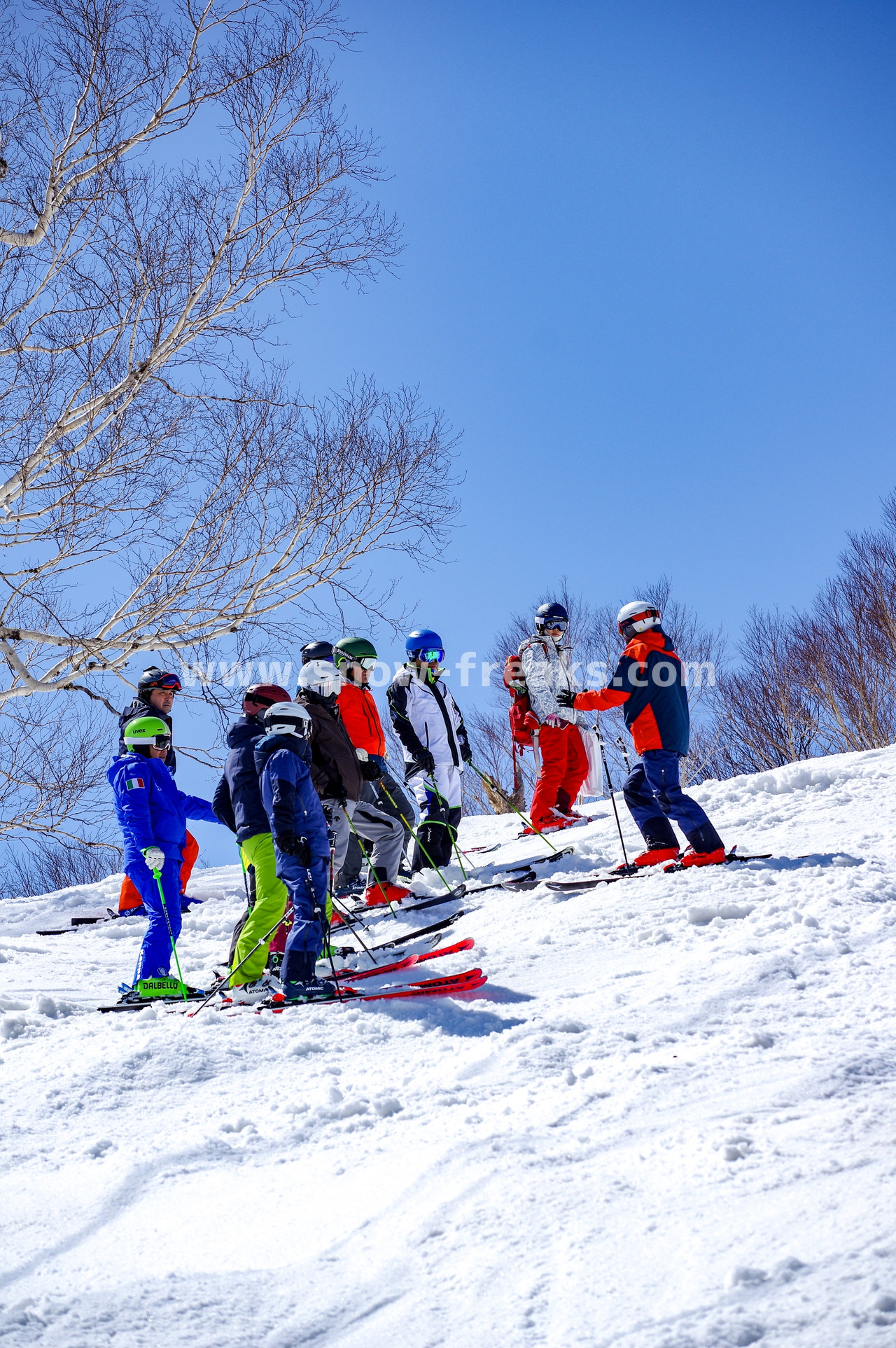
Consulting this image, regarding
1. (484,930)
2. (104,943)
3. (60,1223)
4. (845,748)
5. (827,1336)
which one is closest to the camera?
(827,1336)

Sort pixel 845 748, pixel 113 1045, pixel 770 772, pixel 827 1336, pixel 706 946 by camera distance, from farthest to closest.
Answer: pixel 845 748 < pixel 770 772 < pixel 706 946 < pixel 113 1045 < pixel 827 1336

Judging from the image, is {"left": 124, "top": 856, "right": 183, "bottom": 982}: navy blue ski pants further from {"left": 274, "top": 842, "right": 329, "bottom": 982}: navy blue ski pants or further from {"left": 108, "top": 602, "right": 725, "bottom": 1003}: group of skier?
{"left": 274, "top": 842, "right": 329, "bottom": 982}: navy blue ski pants

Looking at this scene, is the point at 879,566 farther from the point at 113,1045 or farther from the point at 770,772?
the point at 113,1045

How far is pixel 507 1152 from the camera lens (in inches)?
119

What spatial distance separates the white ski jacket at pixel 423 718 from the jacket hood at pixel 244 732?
251cm

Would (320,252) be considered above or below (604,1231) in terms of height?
above

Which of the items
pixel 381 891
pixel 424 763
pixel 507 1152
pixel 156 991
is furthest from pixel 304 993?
pixel 424 763

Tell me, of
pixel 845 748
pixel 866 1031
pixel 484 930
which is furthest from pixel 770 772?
pixel 845 748

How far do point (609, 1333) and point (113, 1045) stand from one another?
9.82 feet

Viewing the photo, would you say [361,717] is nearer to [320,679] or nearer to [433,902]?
[320,679]

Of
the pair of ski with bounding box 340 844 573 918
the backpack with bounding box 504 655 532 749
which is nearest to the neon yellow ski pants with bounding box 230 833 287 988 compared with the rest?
the pair of ski with bounding box 340 844 573 918

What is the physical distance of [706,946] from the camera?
4895 millimetres

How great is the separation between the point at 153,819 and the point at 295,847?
1.51 m

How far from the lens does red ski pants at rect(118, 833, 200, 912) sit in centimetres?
666
